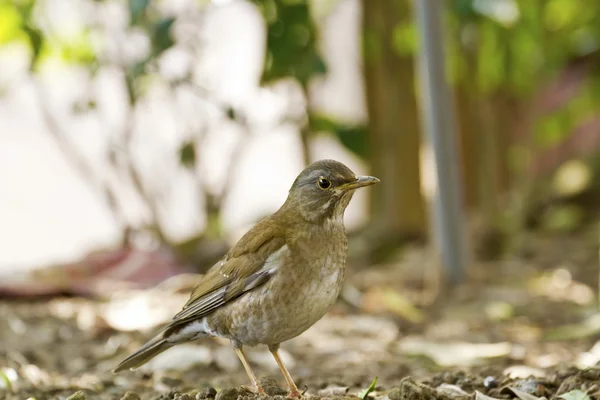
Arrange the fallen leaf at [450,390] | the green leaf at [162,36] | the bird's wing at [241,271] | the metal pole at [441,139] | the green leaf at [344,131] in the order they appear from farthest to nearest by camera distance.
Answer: the green leaf at [344,131] < the metal pole at [441,139] < the green leaf at [162,36] < the bird's wing at [241,271] < the fallen leaf at [450,390]

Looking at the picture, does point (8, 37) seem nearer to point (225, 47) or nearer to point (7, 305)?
point (225, 47)

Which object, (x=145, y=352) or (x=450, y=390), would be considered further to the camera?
(x=145, y=352)

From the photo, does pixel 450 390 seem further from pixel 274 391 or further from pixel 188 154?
pixel 188 154

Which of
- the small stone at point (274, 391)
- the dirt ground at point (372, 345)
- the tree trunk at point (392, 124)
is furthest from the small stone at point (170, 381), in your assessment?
the tree trunk at point (392, 124)

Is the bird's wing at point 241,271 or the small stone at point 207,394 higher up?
the bird's wing at point 241,271

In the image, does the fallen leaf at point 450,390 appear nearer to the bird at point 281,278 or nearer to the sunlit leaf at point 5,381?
the bird at point 281,278

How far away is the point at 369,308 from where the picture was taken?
6.23 metres

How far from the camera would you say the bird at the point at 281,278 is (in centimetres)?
348

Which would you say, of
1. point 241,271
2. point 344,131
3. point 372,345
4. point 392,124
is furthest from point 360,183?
point 392,124

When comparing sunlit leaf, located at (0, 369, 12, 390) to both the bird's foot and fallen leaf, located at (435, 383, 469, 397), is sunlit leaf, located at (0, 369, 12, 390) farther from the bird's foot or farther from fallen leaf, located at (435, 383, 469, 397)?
fallen leaf, located at (435, 383, 469, 397)

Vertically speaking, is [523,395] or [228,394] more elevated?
[228,394]

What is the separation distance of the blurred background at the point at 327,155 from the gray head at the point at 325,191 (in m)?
0.88

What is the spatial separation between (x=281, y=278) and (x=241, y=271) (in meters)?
0.25

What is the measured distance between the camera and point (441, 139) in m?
6.58
